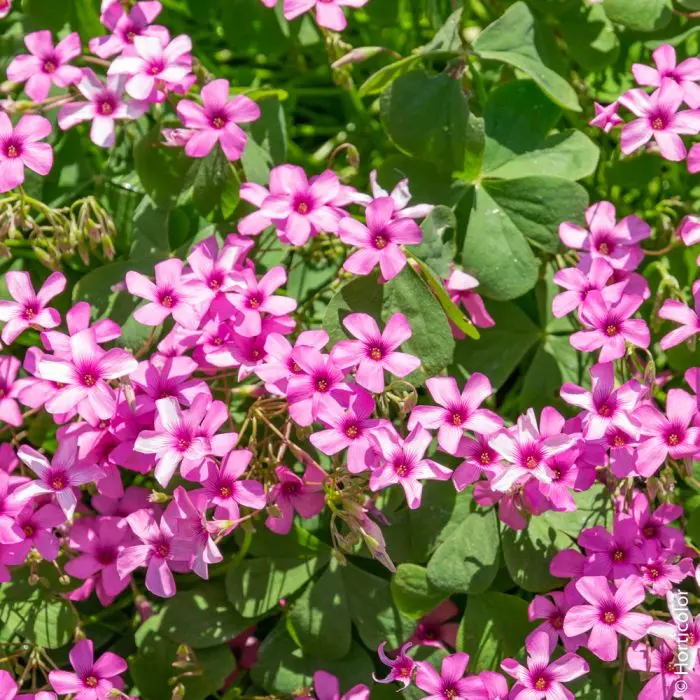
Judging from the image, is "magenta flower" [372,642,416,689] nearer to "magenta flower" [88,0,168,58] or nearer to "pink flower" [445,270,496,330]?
"pink flower" [445,270,496,330]

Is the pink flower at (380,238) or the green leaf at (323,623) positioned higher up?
the pink flower at (380,238)

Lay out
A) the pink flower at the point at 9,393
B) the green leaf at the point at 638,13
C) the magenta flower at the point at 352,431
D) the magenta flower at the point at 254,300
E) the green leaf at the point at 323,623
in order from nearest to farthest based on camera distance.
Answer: the magenta flower at the point at 352,431, the magenta flower at the point at 254,300, the pink flower at the point at 9,393, the green leaf at the point at 323,623, the green leaf at the point at 638,13

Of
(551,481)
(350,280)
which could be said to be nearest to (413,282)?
(350,280)

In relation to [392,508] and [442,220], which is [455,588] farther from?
[442,220]

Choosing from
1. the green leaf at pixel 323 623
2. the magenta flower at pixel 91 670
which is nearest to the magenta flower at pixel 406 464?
the green leaf at pixel 323 623

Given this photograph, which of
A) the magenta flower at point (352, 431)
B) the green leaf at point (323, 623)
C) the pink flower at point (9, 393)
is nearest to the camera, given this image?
the magenta flower at point (352, 431)

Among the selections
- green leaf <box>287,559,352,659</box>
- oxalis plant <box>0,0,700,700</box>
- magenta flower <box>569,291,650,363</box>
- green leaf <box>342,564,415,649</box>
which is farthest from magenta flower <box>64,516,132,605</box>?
magenta flower <box>569,291,650,363</box>

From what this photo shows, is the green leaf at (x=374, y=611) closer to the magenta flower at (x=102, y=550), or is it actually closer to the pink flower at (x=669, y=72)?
the magenta flower at (x=102, y=550)
